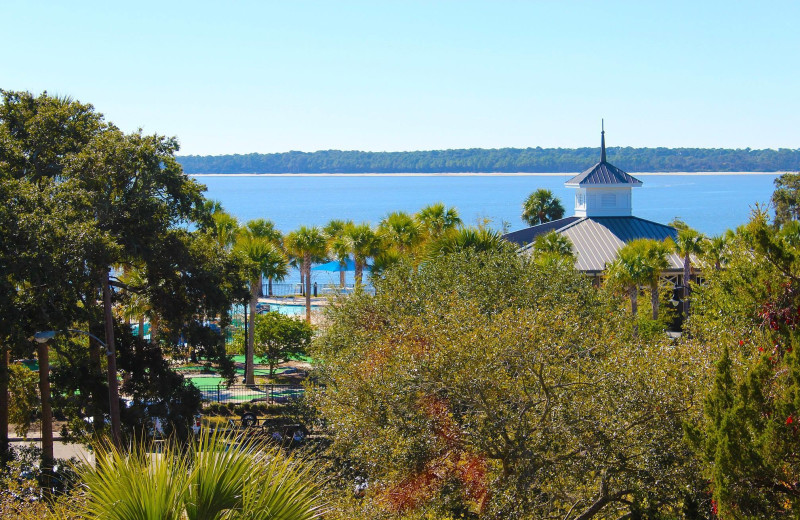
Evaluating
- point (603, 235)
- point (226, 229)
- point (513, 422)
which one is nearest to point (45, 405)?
point (513, 422)

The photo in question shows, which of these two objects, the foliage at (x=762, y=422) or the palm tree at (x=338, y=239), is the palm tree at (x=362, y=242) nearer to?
the palm tree at (x=338, y=239)

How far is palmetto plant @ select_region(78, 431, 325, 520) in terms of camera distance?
7156 millimetres

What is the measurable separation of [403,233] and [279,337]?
838 cm

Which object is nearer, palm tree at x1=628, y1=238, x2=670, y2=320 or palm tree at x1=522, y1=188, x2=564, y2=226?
palm tree at x1=628, y1=238, x2=670, y2=320

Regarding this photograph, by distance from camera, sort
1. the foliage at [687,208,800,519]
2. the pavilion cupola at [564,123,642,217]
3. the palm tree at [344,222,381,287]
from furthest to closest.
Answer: the pavilion cupola at [564,123,642,217] → the palm tree at [344,222,381,287] → the foliage at [687,208,800,519]

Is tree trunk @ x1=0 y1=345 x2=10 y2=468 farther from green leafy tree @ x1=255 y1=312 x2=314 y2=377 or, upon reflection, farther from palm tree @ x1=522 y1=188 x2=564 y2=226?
palm tree @ x1=522 y1=188 x2=564 y2=226

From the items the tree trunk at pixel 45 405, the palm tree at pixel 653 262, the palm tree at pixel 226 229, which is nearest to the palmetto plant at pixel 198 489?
the tree trunk at pixel 45 405

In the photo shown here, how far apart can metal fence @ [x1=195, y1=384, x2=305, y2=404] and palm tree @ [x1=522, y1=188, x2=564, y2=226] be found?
95.4 feet

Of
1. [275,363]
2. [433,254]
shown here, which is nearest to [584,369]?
[433,254]

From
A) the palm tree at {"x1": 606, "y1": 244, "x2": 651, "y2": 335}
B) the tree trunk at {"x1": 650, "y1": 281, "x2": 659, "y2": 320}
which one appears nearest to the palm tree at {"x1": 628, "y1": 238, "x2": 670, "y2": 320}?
the tree trunk at {"x1": 650, "y1": 281, "x2": 659, "y2": 320}

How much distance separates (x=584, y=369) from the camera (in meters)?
13.5

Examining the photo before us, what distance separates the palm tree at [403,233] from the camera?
40.8 m

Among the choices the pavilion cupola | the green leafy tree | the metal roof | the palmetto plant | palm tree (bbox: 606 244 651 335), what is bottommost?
the green leafy tree

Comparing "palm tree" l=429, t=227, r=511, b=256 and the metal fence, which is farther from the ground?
"palm tree" l=429, t=227, r=511, b=256
